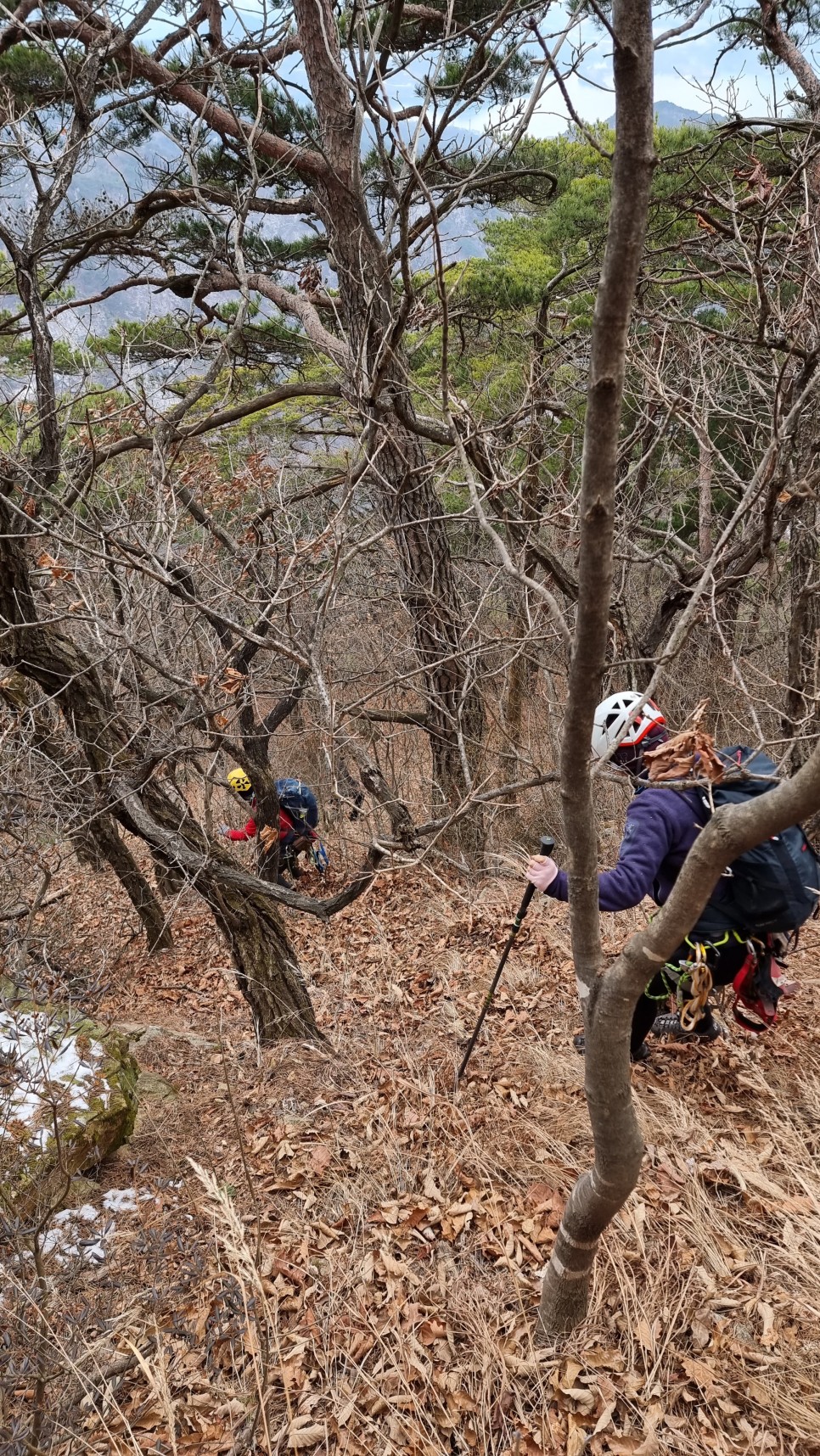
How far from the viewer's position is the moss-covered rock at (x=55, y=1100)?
366cm

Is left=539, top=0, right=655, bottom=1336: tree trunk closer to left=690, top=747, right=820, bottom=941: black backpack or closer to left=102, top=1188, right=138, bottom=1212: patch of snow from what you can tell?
left=690, top=747, right=820, bottom=941: black backpack

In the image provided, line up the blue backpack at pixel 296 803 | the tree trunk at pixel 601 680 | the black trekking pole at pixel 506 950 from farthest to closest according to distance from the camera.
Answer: the blue backpack at pixel 296 803 < the black trekking pole at pixel 506 950 < the tree trunk at pixel 601 680

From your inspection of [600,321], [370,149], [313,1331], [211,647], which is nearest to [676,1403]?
[313,1331]

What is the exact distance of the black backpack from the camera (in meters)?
3.07

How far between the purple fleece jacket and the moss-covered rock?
2281mm

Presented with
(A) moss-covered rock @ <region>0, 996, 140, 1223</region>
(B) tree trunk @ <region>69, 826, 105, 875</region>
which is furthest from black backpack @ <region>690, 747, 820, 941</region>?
(B) tree trunk @ <region>69, 826, 105, 875</region>

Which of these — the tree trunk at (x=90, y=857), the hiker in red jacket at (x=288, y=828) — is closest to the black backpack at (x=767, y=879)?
the hiker in red jacket at (x=288, y=828)

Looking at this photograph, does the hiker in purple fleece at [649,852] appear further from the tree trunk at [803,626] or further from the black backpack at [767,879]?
the tree trunk at [803,626]

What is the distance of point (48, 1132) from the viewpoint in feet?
13.7

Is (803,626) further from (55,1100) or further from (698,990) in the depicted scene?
(55,1100)

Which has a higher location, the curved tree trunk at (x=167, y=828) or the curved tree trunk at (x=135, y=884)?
the curved tree trunk at (x=167, y=828)

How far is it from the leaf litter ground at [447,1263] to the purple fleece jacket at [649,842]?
4.01 ft

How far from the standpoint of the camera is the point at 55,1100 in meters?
3.36

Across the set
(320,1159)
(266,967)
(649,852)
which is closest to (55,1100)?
(320,1159)
